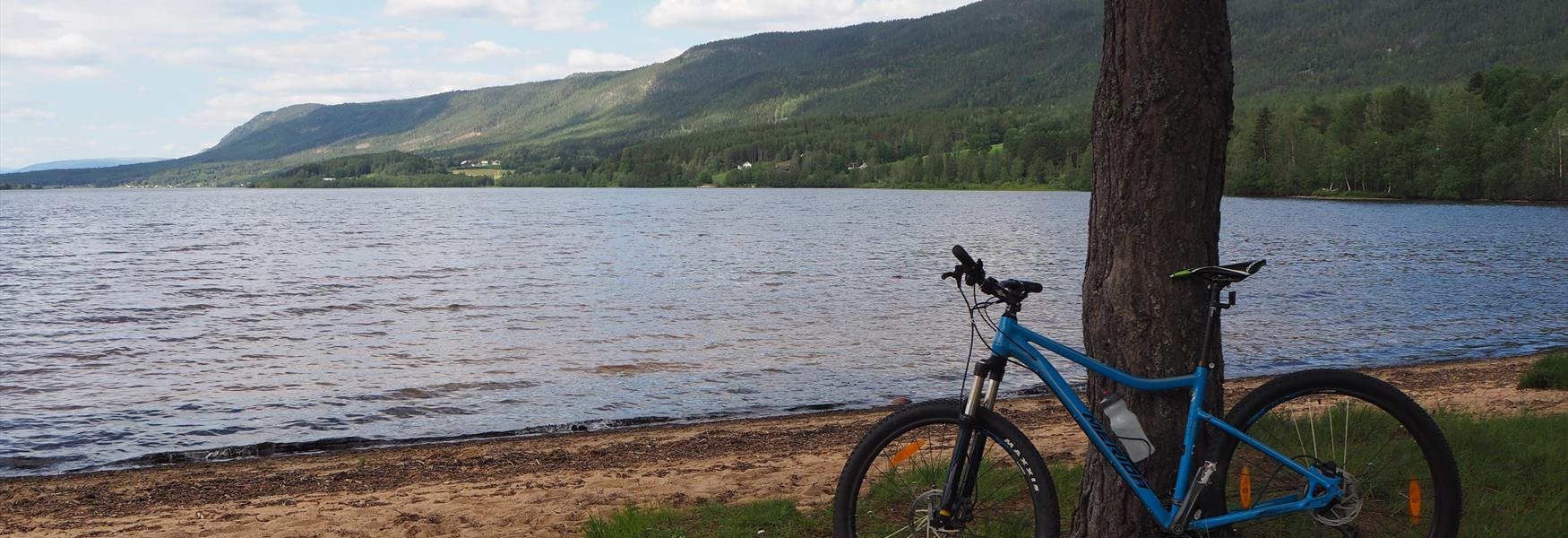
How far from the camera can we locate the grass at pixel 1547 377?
15793mm

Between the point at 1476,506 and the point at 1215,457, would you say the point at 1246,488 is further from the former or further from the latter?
the point at 1476,506

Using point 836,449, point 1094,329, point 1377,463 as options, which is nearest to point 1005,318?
point 1094,329

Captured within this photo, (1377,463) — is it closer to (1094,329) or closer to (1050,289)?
(1094,329)

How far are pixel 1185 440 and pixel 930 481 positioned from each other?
120 centimetres

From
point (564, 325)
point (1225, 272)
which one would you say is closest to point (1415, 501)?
point (1225, 272)

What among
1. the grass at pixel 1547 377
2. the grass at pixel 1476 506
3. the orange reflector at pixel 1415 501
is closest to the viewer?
the orange reflector at pixel 1415 501

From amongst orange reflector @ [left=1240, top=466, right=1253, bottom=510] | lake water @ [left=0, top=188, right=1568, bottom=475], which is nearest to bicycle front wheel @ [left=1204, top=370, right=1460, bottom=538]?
orange reflector @ [left=1240, top=466, right=1253, bottom=510]

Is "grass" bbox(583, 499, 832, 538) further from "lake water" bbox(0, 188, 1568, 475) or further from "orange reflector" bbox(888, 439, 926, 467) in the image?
"lake water" bbox(0, 188, 1568, 475)

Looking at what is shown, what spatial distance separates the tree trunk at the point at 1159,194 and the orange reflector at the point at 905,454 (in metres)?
1.06

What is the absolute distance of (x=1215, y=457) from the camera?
16.5 ft

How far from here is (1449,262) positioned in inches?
1956

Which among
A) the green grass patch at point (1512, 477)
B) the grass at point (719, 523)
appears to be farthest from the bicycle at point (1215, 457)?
the grass at point (719, 523)

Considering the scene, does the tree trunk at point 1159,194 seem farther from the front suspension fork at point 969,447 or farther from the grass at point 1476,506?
the grass at point 1476,506

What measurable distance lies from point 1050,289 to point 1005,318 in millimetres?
32855
